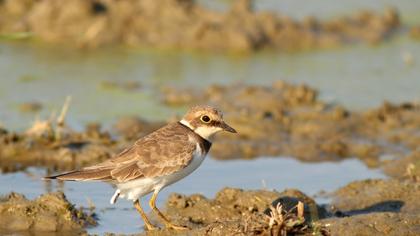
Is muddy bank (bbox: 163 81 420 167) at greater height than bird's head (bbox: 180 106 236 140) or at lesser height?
greater

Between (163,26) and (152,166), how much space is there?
27.2 feet

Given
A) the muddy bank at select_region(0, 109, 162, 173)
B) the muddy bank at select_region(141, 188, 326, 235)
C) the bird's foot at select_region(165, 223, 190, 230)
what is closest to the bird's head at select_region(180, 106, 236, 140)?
the muddy bank at select_region(141, 188, 326, 235)

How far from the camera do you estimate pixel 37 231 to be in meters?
8.90

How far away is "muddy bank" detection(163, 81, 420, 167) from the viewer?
12.2m

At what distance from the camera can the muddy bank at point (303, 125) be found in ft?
40.2

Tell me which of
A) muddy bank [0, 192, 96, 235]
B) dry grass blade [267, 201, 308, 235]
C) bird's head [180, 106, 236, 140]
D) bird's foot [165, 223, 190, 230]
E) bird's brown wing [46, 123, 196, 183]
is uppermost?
bird's head [180, 106, 236, 140]

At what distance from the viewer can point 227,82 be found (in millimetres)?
14609

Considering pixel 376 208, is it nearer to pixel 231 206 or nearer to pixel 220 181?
pixel 231 206

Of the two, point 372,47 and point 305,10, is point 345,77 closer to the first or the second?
point 372,47

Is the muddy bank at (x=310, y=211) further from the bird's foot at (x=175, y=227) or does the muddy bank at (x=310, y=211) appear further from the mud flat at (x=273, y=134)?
the mud flat at (x=273, y=134)

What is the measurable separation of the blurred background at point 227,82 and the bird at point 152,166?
0.63m

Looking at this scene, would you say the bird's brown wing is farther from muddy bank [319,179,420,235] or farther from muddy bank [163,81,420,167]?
muddy bank [163,81,420,167]

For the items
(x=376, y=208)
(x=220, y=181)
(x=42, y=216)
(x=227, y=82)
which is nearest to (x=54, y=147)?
(x=220, y=181)

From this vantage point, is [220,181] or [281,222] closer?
[281,222]
